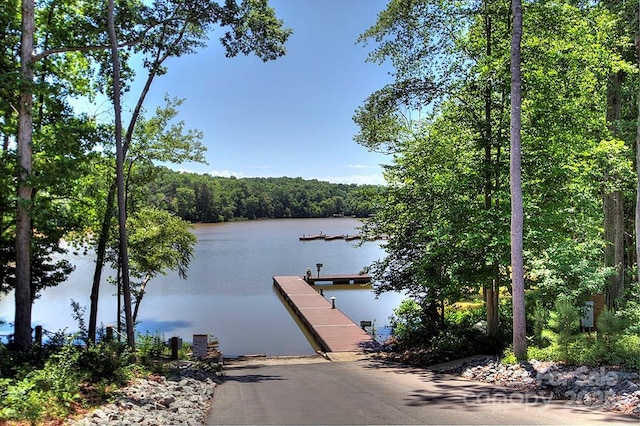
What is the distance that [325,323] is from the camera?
1947 centimetres

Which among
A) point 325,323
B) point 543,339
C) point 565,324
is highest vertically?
point 565,324

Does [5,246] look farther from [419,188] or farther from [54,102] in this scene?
[419,188]

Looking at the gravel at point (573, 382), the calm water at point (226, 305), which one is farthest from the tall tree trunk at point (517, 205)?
the calm water at point (226, 305)

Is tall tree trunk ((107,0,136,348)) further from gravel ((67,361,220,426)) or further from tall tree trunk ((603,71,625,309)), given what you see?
tall tree trunk ((603,71,625,309))

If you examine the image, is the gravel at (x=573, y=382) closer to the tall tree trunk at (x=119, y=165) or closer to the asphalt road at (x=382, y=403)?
the asphalt road at (x=382, y=403)

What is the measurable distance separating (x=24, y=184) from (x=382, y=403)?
738 cm

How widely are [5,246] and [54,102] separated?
3.40 m

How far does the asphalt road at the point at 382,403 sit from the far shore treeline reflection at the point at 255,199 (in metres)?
80.1

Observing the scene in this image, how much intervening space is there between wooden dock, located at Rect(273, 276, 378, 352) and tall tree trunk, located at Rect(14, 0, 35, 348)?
8.72 meters

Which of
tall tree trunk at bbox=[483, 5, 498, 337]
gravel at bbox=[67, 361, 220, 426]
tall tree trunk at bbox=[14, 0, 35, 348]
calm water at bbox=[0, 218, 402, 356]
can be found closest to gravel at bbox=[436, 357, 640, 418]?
tall tree trunk at bbox=[483, 5, 498, 337]

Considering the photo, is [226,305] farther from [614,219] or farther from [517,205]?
[517,205]

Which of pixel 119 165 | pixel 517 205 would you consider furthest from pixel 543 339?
pixel 119 165

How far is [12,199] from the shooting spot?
389 inches

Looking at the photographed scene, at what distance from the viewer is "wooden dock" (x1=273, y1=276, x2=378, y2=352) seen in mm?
15584
